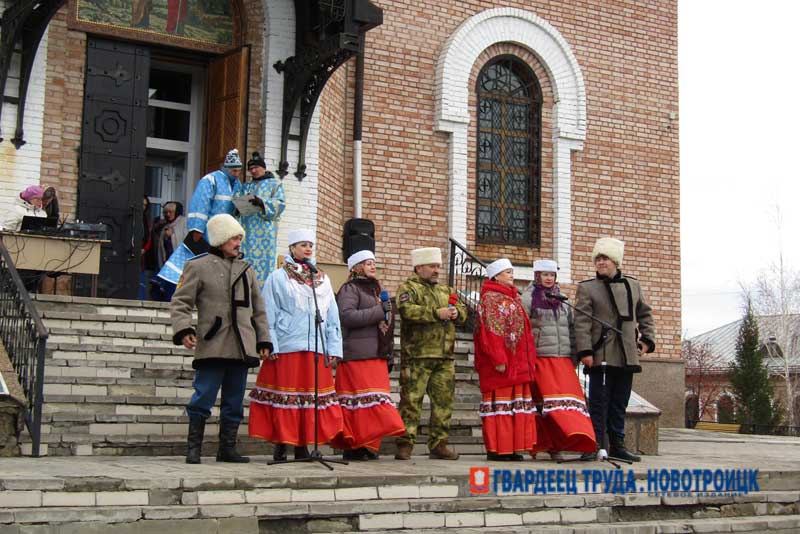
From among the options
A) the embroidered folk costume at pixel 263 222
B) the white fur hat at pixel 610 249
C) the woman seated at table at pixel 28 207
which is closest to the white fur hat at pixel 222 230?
the embroidered folk costume at pixel 263 222

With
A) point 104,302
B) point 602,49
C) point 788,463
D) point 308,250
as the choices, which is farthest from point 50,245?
point 602,49

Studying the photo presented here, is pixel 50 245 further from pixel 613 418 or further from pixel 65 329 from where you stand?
pixel 613 418

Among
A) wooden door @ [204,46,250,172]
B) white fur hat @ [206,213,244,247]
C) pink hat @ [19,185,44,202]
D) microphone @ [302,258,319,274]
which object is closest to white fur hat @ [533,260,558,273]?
microphone @ [302,258,319,274]

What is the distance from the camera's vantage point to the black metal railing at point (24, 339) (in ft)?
24.7

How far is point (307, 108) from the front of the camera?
12.2 m

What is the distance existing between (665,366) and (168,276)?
25.1 ft

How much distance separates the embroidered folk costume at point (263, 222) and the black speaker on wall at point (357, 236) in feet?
7.45

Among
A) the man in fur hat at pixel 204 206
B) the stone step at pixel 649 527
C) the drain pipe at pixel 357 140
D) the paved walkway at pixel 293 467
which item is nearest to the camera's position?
the paved walkway at pixel 293 467

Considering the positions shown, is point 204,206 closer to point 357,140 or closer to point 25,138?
point 25,138

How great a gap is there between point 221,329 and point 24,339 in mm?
1787

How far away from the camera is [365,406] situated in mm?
7875

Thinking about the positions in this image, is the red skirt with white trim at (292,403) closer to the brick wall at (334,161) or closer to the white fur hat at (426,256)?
the white fur hat at (426,256)

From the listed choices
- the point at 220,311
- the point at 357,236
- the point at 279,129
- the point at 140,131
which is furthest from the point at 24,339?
the point at 357,236

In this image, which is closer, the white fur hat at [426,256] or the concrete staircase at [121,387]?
the concrete staircase at [121,387]
